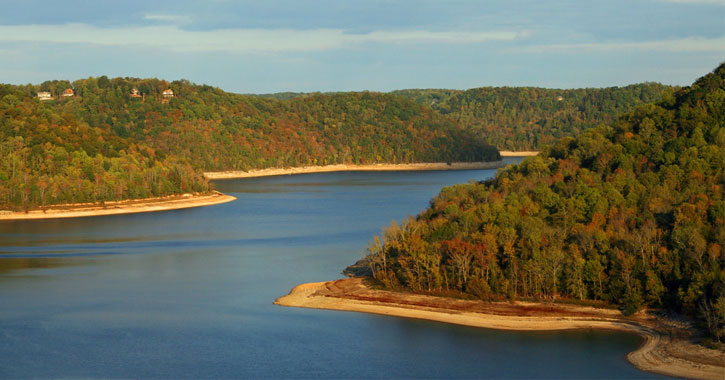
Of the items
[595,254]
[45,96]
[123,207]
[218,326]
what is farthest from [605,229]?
[45,96]

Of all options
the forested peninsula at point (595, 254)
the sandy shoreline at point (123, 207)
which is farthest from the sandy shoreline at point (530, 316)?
the sandy shoreline at point (123, 207)

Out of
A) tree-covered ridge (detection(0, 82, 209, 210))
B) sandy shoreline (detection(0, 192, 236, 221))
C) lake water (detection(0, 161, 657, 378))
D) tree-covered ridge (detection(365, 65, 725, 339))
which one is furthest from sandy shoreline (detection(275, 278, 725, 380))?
tree-covered ridge (detection(0, 82, 209, 210))

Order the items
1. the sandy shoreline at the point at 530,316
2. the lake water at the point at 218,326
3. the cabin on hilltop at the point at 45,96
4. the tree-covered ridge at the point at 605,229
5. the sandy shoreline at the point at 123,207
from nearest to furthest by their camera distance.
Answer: the sandy shoreline at the point at 530,316 < the lake water at the point at 218,326 < the tree-covered ridge at the point at 605,229 < the sandy shoreline at the point at 123,207 < the cabin on hilltop at the point at 45,96

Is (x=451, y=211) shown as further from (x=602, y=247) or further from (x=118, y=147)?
(x=118, y=147)

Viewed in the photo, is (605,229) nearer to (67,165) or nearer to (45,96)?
(67,165)

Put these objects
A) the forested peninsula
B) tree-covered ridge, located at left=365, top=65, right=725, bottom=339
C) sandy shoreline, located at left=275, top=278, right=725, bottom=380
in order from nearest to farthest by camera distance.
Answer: sandy shoreline, located at left=275, top=278, right=725, bottom=380 → the forested peninsula → tree-covered ridge, located at left=365, top=65, right=725, bottom=339

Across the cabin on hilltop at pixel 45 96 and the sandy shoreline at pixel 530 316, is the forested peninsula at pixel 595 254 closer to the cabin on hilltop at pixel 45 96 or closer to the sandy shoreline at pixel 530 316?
the sandy shoreline at pixel 530 316

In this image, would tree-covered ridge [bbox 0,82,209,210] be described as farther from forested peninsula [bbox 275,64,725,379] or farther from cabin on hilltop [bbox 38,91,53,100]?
cabin on hilltop [bbox 38,91,53,100]
